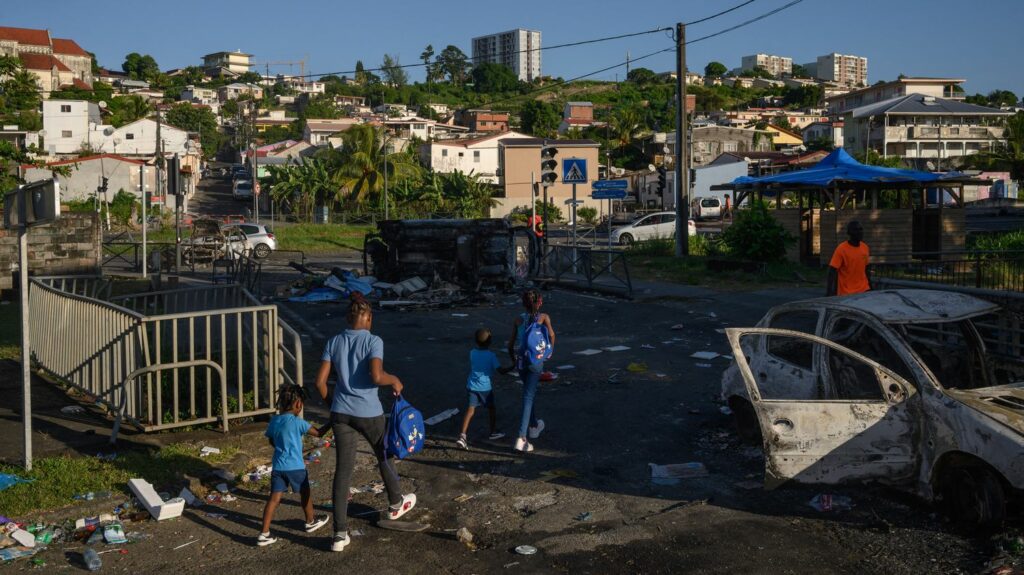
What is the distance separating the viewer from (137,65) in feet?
607

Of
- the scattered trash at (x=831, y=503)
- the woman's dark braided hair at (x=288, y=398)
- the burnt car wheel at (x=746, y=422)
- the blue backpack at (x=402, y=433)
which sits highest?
the woman's dark braided hair at (x=288, y=398)

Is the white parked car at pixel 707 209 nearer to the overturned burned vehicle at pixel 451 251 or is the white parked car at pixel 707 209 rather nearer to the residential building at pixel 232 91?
the overturned burned vehicle at pixel 451 251

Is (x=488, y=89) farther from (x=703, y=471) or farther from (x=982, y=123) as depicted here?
(x=703, y=471)

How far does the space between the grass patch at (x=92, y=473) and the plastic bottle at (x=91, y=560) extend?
954mm

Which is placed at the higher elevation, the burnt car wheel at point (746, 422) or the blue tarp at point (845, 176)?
the blue tarp at point (845, 176)

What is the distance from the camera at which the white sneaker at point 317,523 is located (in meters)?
6.27

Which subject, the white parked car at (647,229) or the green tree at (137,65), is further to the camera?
the green tree at (137,65)

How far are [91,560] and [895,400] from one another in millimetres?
5547

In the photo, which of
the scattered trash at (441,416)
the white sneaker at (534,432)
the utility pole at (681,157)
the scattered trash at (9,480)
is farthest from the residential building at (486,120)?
the scattered trash at (9,480)

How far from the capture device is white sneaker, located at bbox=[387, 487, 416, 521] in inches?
253

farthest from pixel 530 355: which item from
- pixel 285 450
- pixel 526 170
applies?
pixel 526 170

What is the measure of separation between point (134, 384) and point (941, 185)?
2199cm

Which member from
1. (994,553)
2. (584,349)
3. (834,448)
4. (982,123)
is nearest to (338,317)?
(584,349)

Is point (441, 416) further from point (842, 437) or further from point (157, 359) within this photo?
point (842, 437)
